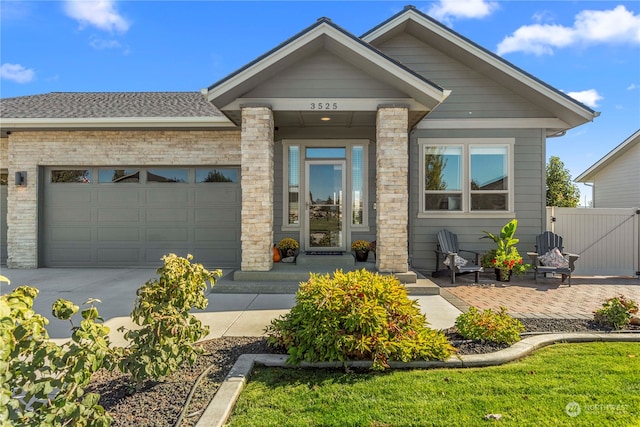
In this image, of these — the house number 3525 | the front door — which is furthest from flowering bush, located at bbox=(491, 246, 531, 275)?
the house number 3525

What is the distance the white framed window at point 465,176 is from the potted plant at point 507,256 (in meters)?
0.68

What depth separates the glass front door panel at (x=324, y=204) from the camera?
27.2ft

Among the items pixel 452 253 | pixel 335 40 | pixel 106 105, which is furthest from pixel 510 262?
pixel 106 105

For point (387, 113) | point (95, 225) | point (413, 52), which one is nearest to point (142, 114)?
point (95, 225)

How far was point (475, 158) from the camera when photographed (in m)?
8.24

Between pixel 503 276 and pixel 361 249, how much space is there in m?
3.17

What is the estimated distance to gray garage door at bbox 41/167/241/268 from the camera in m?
8.59

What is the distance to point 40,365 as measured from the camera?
1.75m

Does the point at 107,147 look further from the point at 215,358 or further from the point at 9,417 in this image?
the point at 9,417

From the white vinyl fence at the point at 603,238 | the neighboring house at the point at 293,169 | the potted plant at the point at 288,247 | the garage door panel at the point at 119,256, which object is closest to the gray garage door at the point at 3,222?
the neighboring house at the point at 293,169

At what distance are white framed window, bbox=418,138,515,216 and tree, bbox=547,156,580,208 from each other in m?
17.4

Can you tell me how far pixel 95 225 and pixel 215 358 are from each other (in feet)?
23.7

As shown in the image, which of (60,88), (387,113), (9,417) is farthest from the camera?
(60,88)

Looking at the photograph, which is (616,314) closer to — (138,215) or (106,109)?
(138,215)
